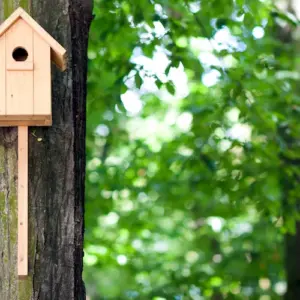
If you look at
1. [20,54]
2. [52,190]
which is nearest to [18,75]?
[20,54]

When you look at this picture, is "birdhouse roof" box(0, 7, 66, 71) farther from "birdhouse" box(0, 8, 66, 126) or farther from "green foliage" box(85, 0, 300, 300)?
"green foliage" box(85, 0, 300, 300)

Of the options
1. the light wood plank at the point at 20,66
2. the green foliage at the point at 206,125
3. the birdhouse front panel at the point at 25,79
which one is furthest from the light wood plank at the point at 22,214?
the green foliage at the point at 206,125

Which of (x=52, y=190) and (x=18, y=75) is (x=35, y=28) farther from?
(x=52, y=190)

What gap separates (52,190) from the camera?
8.58 feet

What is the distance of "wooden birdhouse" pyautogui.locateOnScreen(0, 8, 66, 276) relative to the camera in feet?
8.23

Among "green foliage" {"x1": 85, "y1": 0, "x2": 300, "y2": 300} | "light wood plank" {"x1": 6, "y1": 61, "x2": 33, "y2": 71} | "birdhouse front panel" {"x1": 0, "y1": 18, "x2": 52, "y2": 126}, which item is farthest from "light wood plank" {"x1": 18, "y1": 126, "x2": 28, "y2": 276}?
"green foliage" {"x1": 85, "y1": 0, "x2": 300, "y2": 300}

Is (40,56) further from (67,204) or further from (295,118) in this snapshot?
(295,118)

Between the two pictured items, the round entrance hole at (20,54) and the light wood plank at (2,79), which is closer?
the light wood plank at (2,79)

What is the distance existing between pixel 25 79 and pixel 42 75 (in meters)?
0.07

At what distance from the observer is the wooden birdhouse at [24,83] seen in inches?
98.8

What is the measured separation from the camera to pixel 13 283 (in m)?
2.57

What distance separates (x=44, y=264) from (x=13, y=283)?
5.4 inches

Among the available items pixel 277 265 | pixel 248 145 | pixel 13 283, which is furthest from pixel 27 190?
pixel 277 265

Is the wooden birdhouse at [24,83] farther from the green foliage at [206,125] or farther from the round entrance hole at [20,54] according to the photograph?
the green foliage at [206,125]
